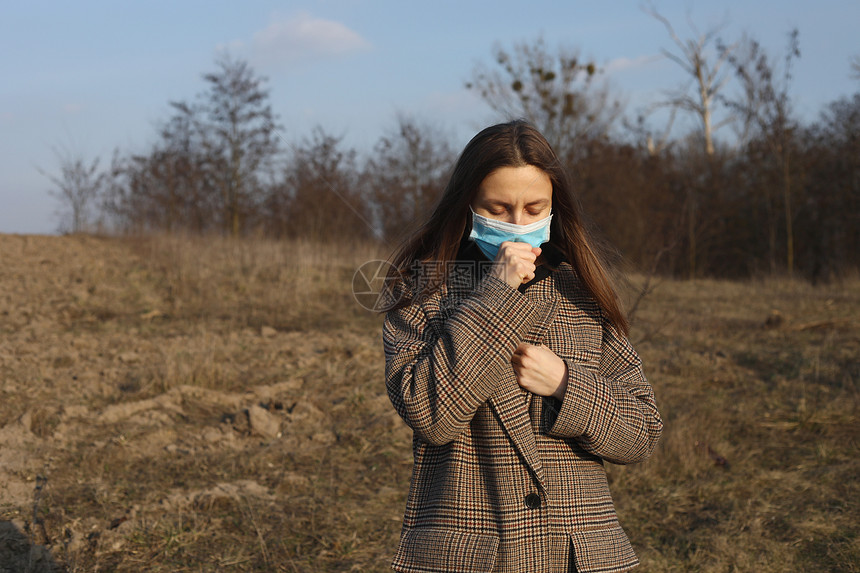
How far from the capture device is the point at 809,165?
1659 cm

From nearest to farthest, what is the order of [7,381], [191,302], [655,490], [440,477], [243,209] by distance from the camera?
[440,477], [655,490], [7,381], [191,302], [243,209]

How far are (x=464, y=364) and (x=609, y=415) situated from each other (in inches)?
14.7

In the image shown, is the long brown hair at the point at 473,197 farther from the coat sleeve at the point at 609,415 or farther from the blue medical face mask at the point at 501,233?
the coat sleeve at the point at 609,415

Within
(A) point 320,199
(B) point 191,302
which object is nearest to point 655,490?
(B) point 191,302

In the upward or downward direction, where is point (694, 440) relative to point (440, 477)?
downward

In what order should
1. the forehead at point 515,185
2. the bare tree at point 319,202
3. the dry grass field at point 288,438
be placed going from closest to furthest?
the forehead at point 515,185 < the dry grass field at point 288,438 < the bare tree at point 319,202

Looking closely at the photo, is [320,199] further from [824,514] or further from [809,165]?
[824,514]

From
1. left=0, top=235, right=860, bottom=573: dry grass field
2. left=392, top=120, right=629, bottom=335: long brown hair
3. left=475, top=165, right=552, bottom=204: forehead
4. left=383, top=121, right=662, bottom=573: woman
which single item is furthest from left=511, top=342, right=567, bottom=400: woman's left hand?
left=0, top=235, right=860, bottom=573: dry grass field

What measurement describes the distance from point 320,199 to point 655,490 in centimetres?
1245

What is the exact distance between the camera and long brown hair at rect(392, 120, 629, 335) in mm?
1741

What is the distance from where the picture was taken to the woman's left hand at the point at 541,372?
5.18 feet

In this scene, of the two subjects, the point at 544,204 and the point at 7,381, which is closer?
the point at 544,204

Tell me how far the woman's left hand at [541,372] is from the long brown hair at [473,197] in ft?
0.88

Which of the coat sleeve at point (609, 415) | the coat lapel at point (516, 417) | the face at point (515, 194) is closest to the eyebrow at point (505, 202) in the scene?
the face at point (515, 194)
